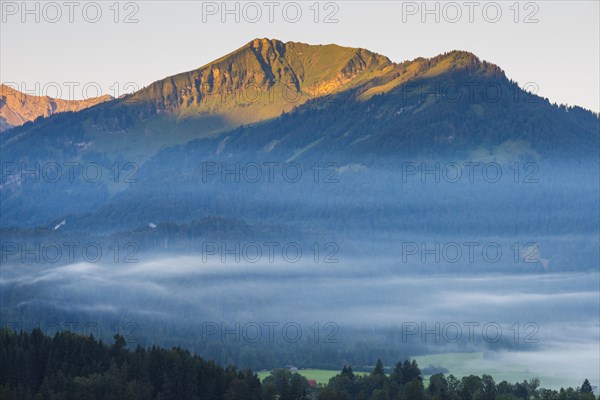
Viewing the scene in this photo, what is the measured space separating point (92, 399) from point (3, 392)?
13059mm

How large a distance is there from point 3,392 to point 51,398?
31.2 feet

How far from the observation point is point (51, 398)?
638ft

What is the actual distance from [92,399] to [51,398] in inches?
190

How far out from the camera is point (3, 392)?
186125 mm

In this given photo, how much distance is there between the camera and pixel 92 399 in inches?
7697
